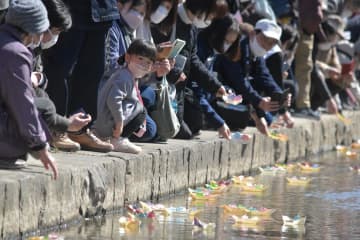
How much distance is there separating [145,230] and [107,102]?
1.68m

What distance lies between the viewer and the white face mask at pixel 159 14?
11492 mm

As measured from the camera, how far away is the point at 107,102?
412 inches

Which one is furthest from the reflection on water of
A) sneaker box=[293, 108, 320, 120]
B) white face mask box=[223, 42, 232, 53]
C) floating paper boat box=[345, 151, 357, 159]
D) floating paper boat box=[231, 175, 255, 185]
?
sneaker box=[293, 108, 320, 120]

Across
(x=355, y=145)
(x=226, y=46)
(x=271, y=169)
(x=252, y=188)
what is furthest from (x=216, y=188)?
(x=355, y=145)

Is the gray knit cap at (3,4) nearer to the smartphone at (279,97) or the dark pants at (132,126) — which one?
the dark pants at (132,126)

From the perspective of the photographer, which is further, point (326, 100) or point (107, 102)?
point (326, 100)

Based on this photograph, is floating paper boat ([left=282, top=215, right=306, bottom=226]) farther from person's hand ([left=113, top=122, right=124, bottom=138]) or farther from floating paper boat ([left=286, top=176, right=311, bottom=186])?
floating paper boat ([left=286, top=176, right=311, bottom=186])

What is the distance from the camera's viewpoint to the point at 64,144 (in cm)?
1000

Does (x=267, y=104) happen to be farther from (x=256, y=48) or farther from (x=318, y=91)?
(x=318, y=91)

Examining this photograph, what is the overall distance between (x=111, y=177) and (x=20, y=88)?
58.4 inches

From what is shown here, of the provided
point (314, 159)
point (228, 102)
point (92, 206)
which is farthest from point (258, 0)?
point (92, 206)

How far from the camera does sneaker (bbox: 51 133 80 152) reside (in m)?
9.97

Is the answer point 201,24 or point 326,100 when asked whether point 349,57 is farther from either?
point 201,24

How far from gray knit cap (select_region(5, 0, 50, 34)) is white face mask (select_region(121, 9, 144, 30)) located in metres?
2.48
